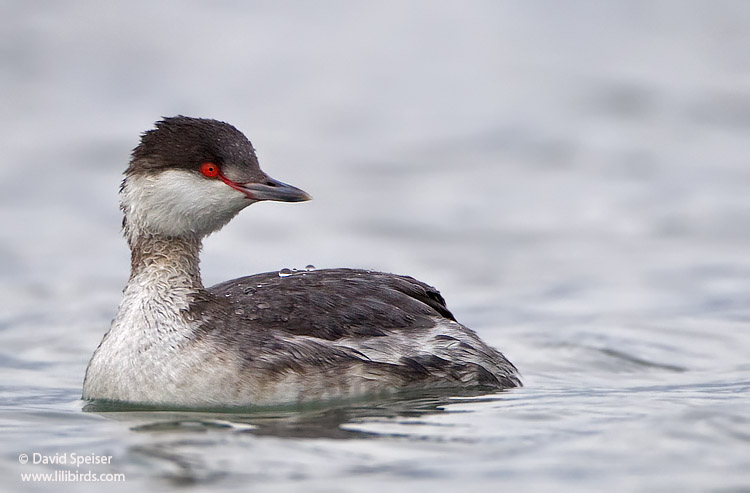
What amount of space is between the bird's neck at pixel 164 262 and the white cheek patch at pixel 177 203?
0.07 meters

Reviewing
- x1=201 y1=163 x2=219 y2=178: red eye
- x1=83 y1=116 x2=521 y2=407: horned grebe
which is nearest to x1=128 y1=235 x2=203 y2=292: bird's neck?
x1=83 y1=116 x2=521 y2=407: horned grebe

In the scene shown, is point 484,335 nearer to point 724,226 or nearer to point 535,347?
point 535,347

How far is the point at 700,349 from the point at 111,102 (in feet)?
38.5

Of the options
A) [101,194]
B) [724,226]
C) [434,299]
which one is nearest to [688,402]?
[434,299]

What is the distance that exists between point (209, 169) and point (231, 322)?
1.00 meters

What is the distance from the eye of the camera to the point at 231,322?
352 inches

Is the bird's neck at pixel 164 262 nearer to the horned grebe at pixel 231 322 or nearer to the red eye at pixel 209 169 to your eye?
the horned grebe at pixel 231 322

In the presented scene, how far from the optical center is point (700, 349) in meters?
11.8

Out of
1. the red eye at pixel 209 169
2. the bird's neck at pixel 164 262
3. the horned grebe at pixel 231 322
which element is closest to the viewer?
the horned grebe at pixel 231 322

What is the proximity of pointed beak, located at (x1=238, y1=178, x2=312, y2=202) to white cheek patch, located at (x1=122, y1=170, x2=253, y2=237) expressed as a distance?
59 millimetres

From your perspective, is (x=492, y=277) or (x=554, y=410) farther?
(x=492, y=277)

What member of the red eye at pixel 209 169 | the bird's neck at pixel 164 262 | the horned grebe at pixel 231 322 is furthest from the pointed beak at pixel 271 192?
the bird's neck at pixel 164 262

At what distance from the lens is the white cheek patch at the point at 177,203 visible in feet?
29.8

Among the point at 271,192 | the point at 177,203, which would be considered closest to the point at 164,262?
the point at 177,203
